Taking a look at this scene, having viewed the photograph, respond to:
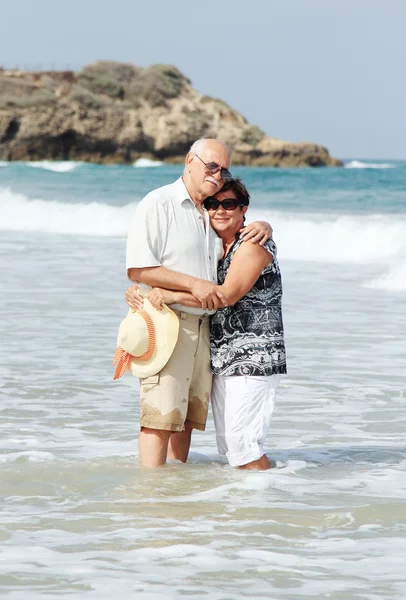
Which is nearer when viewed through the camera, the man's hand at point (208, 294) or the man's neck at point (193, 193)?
the man's hand at point (208, 294)

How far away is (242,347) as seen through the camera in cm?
520

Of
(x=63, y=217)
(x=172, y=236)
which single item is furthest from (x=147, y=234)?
(x=63, y=217)

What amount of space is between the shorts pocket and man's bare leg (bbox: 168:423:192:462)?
0.46m

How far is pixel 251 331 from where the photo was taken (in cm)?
521

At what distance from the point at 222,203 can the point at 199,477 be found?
1.32m

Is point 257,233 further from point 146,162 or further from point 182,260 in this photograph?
point 146,162

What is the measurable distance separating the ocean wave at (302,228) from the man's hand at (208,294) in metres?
9.28

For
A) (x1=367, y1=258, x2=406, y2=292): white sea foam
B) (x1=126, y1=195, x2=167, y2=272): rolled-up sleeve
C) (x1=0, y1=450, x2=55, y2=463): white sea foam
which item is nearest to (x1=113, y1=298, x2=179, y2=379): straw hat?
(x1=126, y1=195, x2=167, y2=272): rolled-up sleeve

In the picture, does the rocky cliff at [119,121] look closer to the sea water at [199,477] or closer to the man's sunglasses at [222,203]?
the sea water at [199,477]

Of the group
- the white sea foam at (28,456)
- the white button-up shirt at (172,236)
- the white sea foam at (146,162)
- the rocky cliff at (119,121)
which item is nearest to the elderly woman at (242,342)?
the white button-up shirt at (172,236)

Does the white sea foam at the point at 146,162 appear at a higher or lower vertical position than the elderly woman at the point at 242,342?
higher

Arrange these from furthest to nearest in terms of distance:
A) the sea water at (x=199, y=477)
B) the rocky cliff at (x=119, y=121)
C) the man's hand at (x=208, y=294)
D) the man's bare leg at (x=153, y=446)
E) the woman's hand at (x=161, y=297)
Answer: the rocky cliff at (x=119, y=121) → the man's bare leg at (x=153, y=446) → the woman's hand at (x=161, y=297) → the man's hand at (x=208, y=294) → the sea water at (x=199, y=477)

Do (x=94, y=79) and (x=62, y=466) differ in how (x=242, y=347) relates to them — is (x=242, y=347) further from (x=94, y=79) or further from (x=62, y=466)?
(x=94, y=79)

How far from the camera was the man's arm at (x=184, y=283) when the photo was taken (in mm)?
4965
